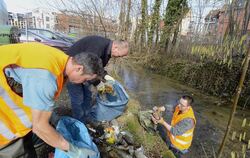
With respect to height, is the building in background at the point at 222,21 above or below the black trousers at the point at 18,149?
above

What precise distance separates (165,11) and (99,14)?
603 centimetres

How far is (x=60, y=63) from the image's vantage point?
1528mm

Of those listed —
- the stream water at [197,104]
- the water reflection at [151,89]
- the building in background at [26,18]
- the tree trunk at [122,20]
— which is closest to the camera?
the stream water at [197,104]

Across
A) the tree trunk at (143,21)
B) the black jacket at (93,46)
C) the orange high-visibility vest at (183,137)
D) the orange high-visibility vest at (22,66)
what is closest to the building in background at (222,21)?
the tree trunk at (143,21)

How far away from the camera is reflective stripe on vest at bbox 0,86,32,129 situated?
1.49m

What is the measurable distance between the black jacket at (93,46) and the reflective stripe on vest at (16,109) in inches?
63.4

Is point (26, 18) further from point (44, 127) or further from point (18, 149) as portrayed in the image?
point (44, 127)

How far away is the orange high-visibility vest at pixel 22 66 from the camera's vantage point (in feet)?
4.70

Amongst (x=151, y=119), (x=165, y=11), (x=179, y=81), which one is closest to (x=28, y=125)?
(x=151, y=119)

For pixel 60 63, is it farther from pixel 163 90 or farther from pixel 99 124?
pixel 163 90

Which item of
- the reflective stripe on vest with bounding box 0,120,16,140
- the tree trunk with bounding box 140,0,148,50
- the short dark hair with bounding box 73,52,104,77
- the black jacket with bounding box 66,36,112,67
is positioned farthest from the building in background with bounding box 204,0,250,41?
the reflective stripe on vest with bounding box 0,120,16,140

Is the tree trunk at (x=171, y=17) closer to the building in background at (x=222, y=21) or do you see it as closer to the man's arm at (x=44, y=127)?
the building in background at (x=222, y=21)

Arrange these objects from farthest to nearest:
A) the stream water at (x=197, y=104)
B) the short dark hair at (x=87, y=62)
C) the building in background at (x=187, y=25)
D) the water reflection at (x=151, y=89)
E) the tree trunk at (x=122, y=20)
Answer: the building in background at (x=187, y=25) → the tree trunk at (x=122, y=20) → the water reflection at (x=151, y=89) → the stream water at (x=197, y=104) → the short dark hair at (x=87, y=62)

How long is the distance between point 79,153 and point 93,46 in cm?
176
